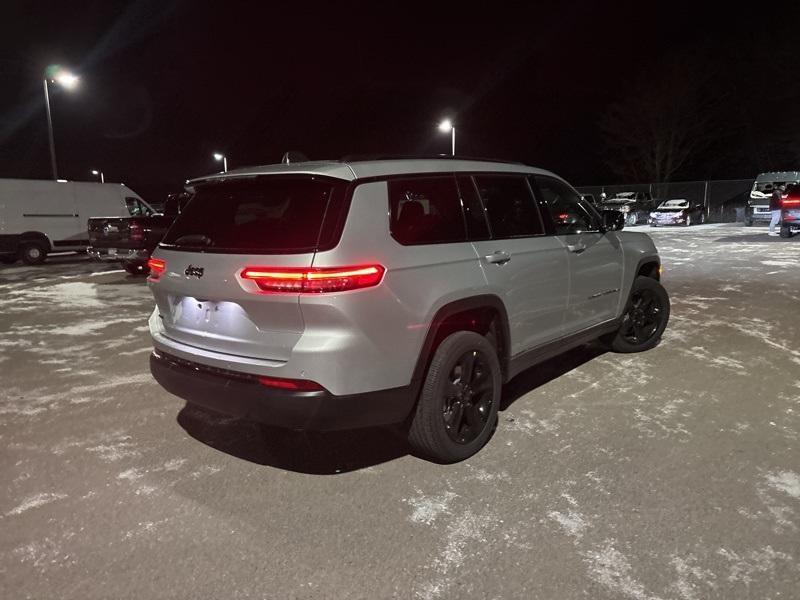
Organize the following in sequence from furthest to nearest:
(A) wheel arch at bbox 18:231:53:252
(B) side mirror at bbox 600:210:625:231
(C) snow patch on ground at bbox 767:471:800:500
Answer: (A) wheel arch at bbox 18:231:53:252
(B) side mirror at bbox 600:210:625:231
(C) snow patch on ground at bbox 767:471:800:500

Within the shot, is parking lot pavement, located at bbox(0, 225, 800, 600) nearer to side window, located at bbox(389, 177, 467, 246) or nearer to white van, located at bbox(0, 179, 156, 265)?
side window, located at bbox(389, 177, 467, 246)

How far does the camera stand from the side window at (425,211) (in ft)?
10.8

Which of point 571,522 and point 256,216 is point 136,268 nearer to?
point 256,216

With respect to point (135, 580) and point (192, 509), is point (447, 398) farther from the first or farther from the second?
point (135, 580)

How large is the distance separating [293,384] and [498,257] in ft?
5.19

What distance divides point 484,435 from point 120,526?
215 centimetres

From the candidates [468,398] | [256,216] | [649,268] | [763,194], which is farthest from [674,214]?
[256,216]

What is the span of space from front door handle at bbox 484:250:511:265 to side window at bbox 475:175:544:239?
134mm

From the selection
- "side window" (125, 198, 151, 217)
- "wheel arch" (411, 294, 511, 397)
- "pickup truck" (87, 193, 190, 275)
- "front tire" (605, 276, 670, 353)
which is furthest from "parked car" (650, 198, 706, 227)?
"wheel arch" (411, 294, 511, 397)

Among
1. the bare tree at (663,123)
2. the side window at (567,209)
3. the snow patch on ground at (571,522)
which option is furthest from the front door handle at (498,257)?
the bare tree at (663,123)

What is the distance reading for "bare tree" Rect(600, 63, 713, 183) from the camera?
1585 inches

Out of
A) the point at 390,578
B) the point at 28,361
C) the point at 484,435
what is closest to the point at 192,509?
the point at 390,578

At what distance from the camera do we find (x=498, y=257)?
12.4ft

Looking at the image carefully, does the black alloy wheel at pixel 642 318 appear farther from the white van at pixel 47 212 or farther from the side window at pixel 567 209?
the white van at pixel 47 212
